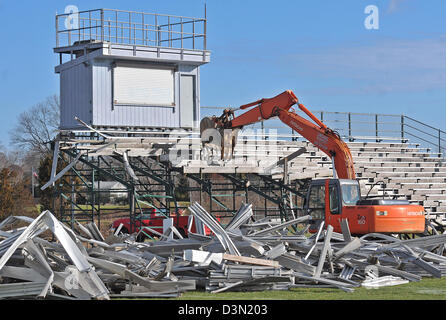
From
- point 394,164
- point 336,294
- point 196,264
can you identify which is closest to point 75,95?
point 394,164

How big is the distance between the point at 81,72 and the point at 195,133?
18.0ft

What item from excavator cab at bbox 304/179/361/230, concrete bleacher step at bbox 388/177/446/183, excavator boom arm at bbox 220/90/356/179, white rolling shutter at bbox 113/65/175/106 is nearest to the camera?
excavator cab at bbox 304/179/361/230

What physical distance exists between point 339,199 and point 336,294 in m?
8.46

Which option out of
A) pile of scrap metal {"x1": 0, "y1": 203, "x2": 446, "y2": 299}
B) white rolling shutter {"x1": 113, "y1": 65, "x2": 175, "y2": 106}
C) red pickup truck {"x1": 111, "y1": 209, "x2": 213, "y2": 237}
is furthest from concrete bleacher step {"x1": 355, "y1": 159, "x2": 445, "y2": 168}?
pile of scrap metal {"x1": 0, "y1": 203, "x2": 446, "y2": 299}

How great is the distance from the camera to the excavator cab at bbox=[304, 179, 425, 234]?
18.4 m

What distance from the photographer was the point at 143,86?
3116 centimetres

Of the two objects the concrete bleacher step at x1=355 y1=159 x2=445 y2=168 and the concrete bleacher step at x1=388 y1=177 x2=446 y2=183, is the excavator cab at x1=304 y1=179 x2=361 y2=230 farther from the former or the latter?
the concrete bleacher step at x1=355 y1=159 x2=445 y2=168

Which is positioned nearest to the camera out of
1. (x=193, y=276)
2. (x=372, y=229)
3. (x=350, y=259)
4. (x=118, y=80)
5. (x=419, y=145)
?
(x=193, y=276)

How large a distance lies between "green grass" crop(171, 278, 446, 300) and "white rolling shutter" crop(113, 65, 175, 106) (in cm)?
1996

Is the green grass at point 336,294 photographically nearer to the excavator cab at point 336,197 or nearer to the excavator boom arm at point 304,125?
the excavator cab at point 336,197
